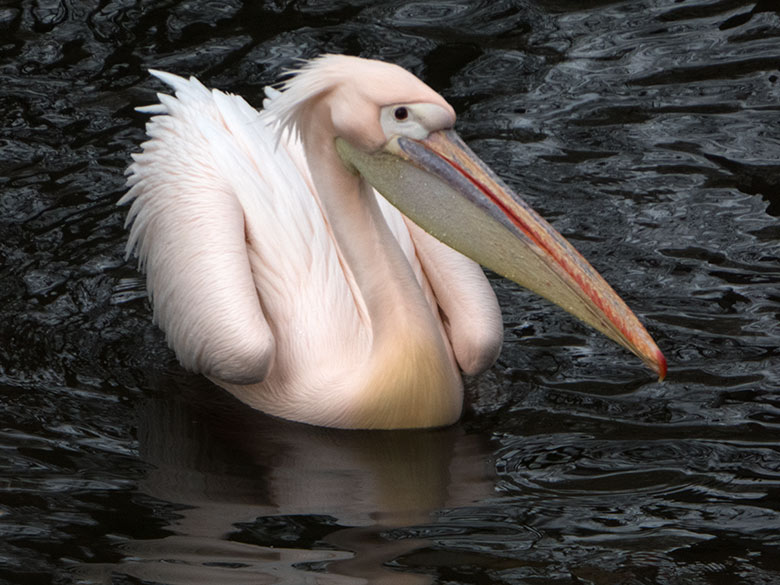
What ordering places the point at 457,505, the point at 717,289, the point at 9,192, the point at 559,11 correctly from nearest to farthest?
the point at 457,505 < the point at 717,289 < the point at 9,192 < the point at 559,11

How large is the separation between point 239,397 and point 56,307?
926 mm

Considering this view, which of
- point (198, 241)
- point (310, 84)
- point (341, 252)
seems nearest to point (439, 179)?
point (310, 84)

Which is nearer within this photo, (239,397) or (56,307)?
(239,397)

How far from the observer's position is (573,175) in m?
6.35

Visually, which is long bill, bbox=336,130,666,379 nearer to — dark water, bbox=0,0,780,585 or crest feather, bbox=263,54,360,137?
crest feather, bbox=263,54,360,137

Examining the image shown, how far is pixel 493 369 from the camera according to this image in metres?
5.27

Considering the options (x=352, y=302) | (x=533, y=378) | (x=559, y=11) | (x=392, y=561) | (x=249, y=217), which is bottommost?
(x=392, y=561)

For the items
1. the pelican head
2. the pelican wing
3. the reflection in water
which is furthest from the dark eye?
the reflection in water

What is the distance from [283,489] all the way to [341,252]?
3.05 feet

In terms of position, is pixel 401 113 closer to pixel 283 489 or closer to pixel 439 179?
pixel 439 179

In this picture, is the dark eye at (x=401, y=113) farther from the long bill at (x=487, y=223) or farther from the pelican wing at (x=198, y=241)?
the pelican wing at (x=198, y=241)

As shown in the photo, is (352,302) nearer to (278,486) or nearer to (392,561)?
(278,486)

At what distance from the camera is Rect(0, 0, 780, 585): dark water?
407cm

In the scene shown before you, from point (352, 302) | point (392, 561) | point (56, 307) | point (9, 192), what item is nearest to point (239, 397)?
point (352, 302)
